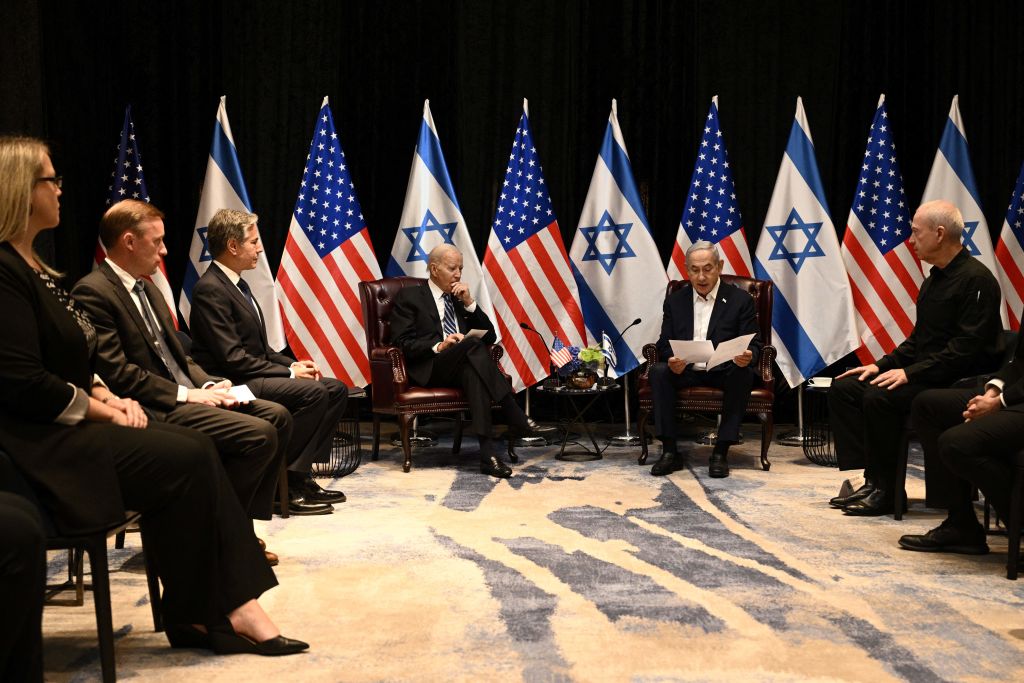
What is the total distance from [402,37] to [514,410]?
3193 millimetres

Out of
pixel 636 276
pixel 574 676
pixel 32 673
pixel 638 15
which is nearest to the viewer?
pixel 32 673

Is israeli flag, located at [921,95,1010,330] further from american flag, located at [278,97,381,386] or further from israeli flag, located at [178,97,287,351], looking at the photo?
israeli flag, located at [178,97,287,351]

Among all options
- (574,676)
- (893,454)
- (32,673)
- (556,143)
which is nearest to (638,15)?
(556,143)

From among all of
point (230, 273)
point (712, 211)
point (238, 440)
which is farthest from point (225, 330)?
point (712, 211)

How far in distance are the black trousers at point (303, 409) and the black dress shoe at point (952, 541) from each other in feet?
8.71

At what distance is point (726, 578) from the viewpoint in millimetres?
→ 3613

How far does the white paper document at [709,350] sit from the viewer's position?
564cm

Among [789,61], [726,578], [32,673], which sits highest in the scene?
[789,61]

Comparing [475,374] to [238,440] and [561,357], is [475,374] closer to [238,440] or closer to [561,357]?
[561,357]

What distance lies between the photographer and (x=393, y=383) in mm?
5953

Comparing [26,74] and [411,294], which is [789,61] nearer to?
[411,294]

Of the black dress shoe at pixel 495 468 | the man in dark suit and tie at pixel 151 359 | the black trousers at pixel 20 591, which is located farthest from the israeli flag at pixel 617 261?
the black trousers at pixel 20 591

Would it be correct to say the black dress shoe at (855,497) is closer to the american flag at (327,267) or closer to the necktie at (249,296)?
the necktie at (249,296)

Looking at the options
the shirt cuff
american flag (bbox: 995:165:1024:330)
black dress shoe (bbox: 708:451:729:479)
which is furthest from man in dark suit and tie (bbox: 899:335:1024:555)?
the shirt cuff
